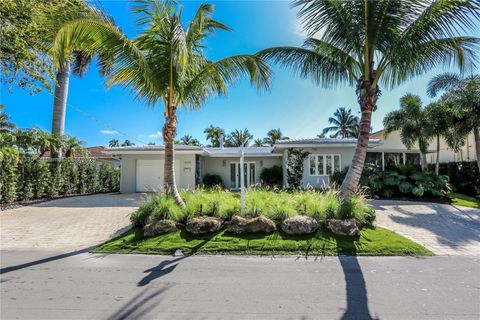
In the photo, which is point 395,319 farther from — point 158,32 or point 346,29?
point 158,32

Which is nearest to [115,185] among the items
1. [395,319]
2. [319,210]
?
[319,210]

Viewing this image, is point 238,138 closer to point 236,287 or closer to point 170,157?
point 170,157

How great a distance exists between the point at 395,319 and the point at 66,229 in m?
9.07

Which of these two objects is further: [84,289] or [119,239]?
[119,239]

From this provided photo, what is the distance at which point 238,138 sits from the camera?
47156mm

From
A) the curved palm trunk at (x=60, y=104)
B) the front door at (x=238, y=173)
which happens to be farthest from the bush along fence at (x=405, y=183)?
the curved palm trunk at (x=60, y=104)

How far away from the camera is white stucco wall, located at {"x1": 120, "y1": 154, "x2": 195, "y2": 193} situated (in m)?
19.5

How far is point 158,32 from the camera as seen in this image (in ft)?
26.0

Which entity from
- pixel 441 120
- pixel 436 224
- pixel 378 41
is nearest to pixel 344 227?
pixel 436 224

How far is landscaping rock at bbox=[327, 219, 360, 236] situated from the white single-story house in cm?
1107

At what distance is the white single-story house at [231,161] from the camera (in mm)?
18469

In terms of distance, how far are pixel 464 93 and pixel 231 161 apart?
1554 cm

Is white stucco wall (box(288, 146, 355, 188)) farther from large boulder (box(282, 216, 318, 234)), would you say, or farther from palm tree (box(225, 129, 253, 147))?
palm tree (box(225, 129, 253, 147))

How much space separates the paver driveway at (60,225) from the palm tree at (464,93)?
55.2ft
